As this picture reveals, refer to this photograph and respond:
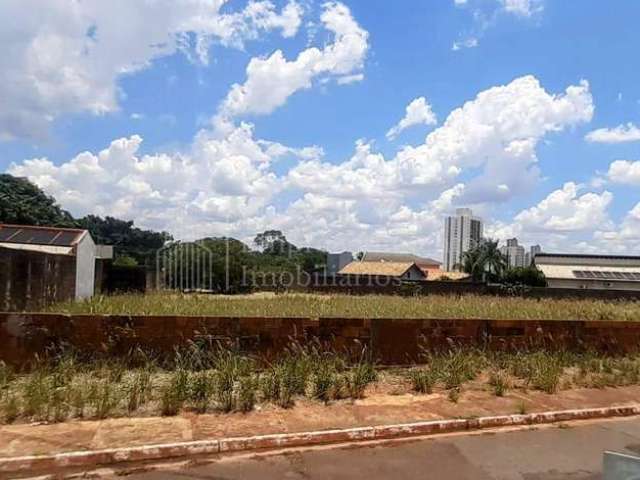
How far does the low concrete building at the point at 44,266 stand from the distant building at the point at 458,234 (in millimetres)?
67780

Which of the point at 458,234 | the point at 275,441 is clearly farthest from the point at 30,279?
the point at 458,234

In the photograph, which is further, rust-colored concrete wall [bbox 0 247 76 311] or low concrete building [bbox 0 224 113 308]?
low concrete building [bbox 0 224 113 308]

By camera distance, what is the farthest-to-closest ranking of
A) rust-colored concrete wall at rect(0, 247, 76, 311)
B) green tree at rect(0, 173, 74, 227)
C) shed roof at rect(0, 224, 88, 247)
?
green tree at rect(0, 173, 74, 227)
shed roof at rect(0, 224, 88, 247)
rust-colored concrete wall at rect(0, 247, 76, 311)

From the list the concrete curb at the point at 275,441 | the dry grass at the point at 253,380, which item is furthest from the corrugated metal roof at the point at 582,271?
the concrete curb at the point at 275,441

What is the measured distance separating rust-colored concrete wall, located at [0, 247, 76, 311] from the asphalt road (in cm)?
726

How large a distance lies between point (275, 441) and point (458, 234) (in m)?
81.6

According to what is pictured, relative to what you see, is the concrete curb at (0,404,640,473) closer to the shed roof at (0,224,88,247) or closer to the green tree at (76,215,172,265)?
the shed roof at (0,224,88,247)

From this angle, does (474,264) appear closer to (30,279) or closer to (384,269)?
(384,269)

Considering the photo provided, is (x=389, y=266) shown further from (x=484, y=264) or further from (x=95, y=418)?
(x=95, y=418)

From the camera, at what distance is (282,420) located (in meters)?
6.20

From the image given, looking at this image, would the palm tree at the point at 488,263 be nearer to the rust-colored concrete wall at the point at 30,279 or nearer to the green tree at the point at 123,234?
the green tree at the point at 123,234

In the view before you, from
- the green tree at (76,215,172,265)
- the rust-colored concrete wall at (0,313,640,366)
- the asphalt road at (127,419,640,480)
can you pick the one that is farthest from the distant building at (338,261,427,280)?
the asphalt road at (127,419,640,480)

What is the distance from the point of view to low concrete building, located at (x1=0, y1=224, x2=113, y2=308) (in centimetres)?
1066

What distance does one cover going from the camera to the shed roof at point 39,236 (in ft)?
58.5
